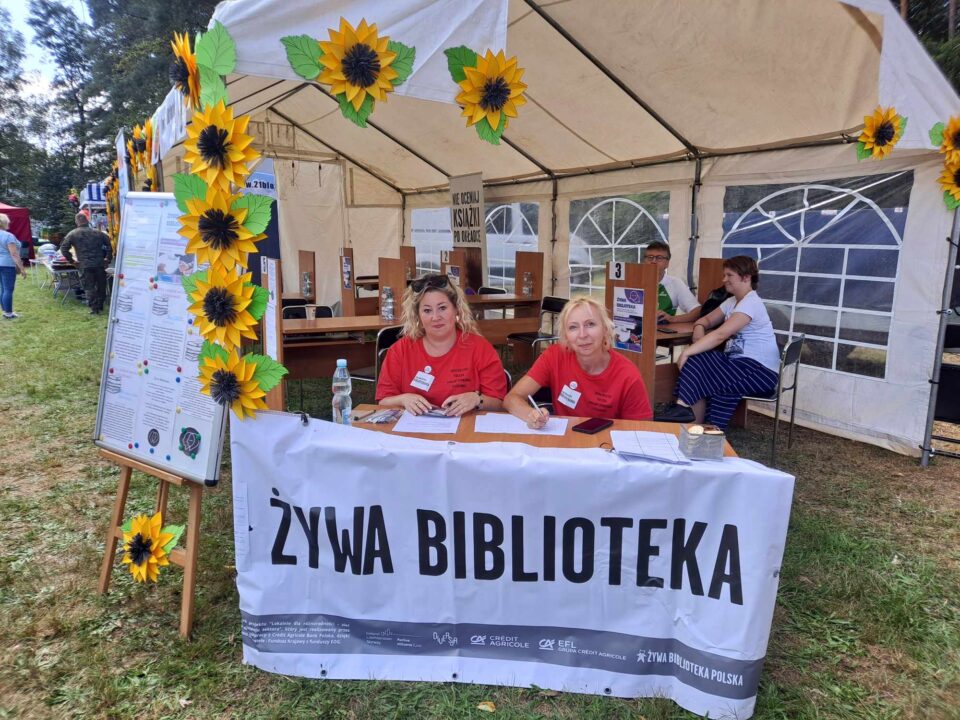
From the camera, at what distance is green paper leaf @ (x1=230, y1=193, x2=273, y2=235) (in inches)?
69.9

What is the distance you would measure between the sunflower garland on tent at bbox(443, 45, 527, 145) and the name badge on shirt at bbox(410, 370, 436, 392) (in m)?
0.95

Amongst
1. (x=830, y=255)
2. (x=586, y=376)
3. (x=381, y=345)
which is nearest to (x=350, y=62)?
(x=586, y=376)

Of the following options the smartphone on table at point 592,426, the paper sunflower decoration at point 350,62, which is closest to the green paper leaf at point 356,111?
the paper sunflower decoration at point 350,62

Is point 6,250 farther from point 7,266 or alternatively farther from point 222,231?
point 222,231

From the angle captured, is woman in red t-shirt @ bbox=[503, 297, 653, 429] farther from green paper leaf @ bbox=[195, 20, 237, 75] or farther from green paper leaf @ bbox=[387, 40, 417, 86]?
green paper leaf @ bbox=[195, 20, 237, 75]

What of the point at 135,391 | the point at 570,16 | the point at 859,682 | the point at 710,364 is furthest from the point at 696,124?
the point at 135,391

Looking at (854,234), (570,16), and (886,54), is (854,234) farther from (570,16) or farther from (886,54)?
(570,16)

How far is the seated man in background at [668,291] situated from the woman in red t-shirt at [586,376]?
2.32 metres

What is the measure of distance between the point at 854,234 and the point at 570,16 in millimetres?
2402

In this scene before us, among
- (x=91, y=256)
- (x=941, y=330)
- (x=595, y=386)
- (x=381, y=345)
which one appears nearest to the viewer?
(x=595, y=386)

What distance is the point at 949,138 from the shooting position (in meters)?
3.38

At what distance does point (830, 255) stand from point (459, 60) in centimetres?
334

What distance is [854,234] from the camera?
4.14m

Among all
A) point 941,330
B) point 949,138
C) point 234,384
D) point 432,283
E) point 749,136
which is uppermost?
point 749,136
